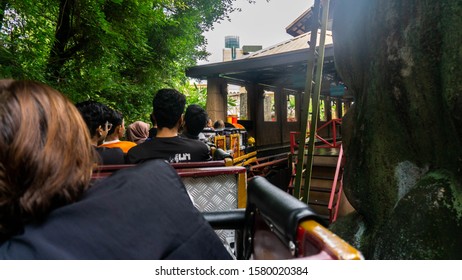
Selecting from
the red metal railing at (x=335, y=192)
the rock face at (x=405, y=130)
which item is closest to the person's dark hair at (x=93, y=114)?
the rock face at (x=405, y=130)

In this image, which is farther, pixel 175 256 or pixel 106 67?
pixel 106 67

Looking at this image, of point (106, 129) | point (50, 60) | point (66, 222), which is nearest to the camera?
point (66, 222)

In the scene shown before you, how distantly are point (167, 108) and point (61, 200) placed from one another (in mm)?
1785

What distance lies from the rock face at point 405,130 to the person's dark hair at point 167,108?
1581 millimetres

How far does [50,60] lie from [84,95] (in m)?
0.74

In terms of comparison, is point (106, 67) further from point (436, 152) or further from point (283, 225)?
point (283, 225)

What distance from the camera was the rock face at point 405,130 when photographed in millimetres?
2102

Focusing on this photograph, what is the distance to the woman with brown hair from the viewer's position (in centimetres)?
74

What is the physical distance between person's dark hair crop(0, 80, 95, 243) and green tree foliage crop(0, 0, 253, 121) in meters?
3.25

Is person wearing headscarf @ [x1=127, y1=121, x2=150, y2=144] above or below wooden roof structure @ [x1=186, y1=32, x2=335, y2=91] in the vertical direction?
below

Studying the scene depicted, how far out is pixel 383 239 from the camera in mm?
2383

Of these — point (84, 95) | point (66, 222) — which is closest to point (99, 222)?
point (66, 222)

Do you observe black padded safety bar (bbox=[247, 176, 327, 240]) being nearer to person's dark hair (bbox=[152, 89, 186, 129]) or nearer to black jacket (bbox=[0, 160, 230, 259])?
black jacket (bbox=[0, 160, 230, 259])

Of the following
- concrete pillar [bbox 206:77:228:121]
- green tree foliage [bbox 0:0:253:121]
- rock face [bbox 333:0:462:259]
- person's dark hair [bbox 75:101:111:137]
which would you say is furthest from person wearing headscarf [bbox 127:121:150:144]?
concrete pillar [bbox 206:77:228:121]
